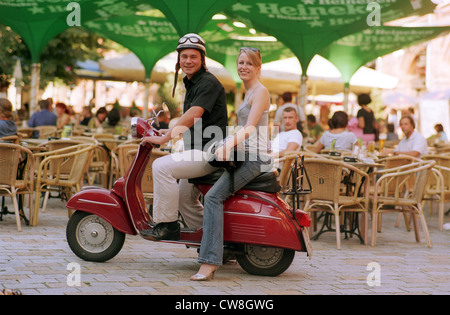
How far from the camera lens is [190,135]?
555 centimetres

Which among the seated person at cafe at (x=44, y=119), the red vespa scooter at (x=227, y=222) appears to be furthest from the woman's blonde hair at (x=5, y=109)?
the seated person at cafe at (x=44, y=119)

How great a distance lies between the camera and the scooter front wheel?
19.3 feet

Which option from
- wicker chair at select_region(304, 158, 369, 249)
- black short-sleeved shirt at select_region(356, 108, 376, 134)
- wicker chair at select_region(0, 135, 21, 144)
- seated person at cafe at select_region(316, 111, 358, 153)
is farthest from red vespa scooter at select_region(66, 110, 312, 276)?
black short-sleeved shirt at select_region(356, 108, 376, 134)

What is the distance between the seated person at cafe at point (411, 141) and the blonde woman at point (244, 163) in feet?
16.6

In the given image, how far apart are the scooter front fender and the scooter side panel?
2.73 feet

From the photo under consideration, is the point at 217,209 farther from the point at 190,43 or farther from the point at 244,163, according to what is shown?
the point at 190,43

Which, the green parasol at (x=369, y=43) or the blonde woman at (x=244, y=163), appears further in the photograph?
the green parasol at (x=369, y=43)

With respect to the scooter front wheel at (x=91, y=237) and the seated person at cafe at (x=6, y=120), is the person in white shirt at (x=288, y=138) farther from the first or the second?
the scooter front wheel at (x=91, y=237)

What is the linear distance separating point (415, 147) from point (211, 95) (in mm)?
5465

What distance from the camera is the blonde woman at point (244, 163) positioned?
17.6 ft

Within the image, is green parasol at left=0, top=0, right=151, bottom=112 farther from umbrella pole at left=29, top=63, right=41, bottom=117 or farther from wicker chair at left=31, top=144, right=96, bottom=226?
wicker chair at left=31, top=144, right=96, bottom=226

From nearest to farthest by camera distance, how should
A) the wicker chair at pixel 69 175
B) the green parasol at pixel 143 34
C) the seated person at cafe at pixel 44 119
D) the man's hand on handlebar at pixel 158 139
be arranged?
the man's hand on handlebar at pixel 158 139, the wicker chair at pixel 69 175, the seated person at cafe at pixel 44 119, the green parasol at pixel 143 34

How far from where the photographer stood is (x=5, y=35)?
74.2ft

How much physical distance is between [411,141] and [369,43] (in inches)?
362
